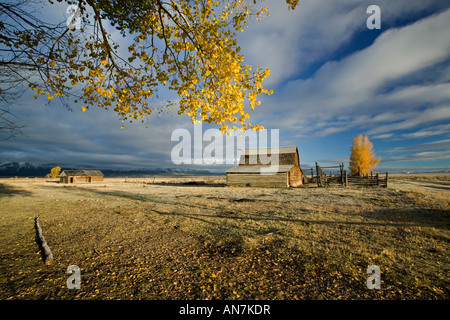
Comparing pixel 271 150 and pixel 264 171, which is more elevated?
pixel 271 150

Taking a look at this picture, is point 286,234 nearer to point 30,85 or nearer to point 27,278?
point 27,278

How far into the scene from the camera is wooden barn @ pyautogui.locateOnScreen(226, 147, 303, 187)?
108 feet

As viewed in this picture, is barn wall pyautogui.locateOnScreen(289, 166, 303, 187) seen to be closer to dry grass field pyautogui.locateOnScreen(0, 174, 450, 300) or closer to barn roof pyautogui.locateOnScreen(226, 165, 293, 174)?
barn roof pyautogui.locateOnScreen(226, 165, 293, 174)

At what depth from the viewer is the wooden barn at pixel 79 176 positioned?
60.7 meters

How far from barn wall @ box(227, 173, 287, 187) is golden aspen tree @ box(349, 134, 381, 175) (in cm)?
3670

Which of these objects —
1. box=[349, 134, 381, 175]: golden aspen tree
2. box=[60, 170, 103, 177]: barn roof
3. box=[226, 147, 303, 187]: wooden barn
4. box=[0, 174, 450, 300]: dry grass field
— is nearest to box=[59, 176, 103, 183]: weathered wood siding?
box=[60, 170, 103, 177]: barn roof

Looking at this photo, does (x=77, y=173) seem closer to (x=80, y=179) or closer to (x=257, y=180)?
(x=80, y=179)

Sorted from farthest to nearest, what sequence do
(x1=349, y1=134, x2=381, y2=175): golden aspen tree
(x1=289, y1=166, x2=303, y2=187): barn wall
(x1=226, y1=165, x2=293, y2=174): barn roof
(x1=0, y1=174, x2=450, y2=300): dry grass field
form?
(x1=349, y1=134, x2=381, y2=175): golden aspen tree, (x1=289, y1=166, x2=303, y2=187): barn wall, (x1=226, y1=165, x2=293, y2=174): barn roof, (x1=0, y1=174, x2=450, y2=300): dry grass field

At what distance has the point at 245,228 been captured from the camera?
8.36 m

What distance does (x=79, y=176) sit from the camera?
204ft

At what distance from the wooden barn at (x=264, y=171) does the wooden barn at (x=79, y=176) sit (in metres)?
52.7

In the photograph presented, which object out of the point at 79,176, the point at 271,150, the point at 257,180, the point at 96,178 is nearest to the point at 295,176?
the point at 271,150

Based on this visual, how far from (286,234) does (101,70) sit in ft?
26.7

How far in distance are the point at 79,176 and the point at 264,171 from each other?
59180mm
